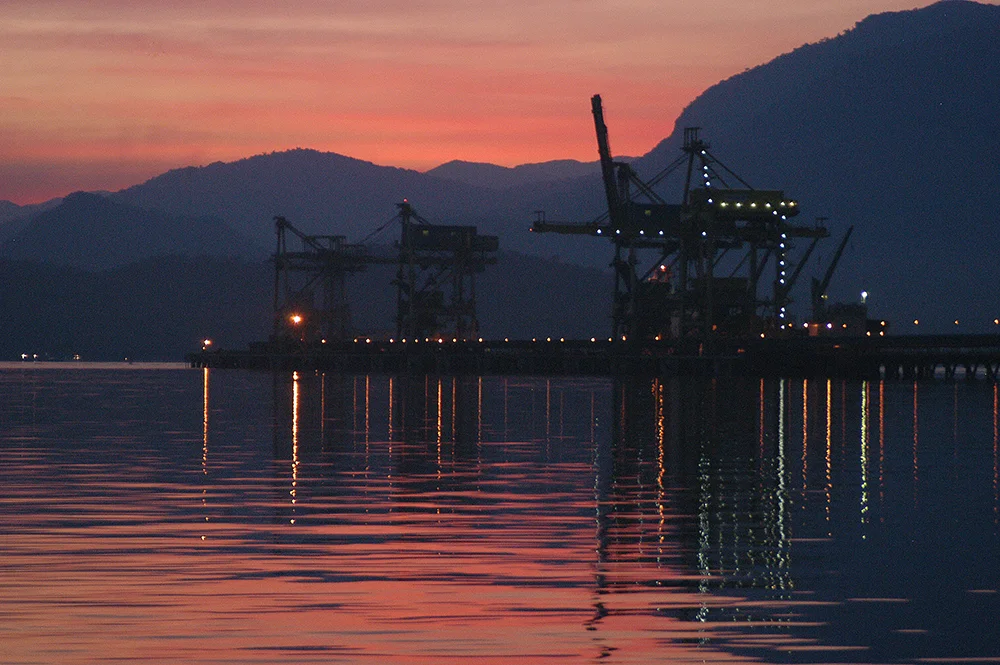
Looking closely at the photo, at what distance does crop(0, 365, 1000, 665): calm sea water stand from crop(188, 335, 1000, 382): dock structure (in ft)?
249

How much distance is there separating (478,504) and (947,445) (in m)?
20.9

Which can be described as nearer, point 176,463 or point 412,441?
point 176,463

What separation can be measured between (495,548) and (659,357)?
358ft

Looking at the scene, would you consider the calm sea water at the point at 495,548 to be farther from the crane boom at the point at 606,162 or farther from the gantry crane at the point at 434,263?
the gantry crane at the point at 434,263

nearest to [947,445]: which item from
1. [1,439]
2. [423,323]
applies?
[1,439]

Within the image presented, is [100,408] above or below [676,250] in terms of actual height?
below

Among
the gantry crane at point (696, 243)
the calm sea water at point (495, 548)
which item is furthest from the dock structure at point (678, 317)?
the calm sea water at point (495, 548)

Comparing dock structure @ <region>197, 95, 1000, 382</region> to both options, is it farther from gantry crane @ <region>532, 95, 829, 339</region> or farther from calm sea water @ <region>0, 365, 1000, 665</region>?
calm sea water @ <region>0, 365, 1000, 665</region>

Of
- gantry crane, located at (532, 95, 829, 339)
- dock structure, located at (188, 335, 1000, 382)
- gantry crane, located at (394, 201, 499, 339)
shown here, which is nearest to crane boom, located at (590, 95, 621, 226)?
gantry crane, located at (532, 95, 829, 339)

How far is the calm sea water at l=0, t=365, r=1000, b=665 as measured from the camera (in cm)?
1434

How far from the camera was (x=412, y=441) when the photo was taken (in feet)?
142

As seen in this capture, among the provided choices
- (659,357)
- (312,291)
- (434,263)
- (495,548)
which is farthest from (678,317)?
(495,548)

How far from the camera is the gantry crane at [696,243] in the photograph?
404ft

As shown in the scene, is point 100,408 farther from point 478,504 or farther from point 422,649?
point 422,649
